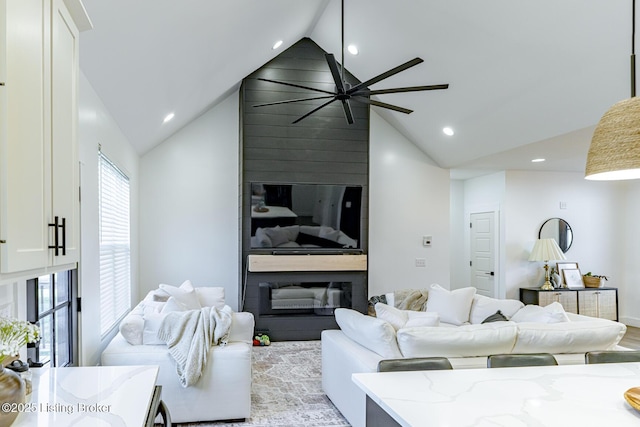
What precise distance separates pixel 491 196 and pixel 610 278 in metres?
2.46

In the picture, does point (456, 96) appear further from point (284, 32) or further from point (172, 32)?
point (172, 32)

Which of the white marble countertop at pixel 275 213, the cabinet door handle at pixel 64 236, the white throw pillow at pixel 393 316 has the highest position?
the white marble countertop at pixel 275 213

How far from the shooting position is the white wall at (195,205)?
6562mm

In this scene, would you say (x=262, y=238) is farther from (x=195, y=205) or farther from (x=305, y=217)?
(x=195, y=205)

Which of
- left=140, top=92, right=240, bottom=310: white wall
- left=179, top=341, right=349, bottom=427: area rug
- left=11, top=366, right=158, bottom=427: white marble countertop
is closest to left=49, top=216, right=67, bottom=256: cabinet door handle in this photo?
left=11, top=366, right=158, bottom=427: white marble countertop

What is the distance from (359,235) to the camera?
645 centimetres

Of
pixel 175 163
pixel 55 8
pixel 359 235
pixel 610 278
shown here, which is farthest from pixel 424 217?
pixel 55 8

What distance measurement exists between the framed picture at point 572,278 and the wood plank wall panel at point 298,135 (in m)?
3.30

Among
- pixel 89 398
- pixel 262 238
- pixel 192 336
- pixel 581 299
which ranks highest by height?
pixel 262 238

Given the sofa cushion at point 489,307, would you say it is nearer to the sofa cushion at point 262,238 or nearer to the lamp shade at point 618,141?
the sofa cushion at point 262,238

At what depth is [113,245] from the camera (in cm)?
434

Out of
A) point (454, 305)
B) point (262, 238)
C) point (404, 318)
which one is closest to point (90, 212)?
point (404, 318)

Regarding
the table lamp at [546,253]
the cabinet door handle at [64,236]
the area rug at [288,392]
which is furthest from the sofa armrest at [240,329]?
the table lamp at [546,253]

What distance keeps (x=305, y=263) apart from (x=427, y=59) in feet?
A: 9.94
